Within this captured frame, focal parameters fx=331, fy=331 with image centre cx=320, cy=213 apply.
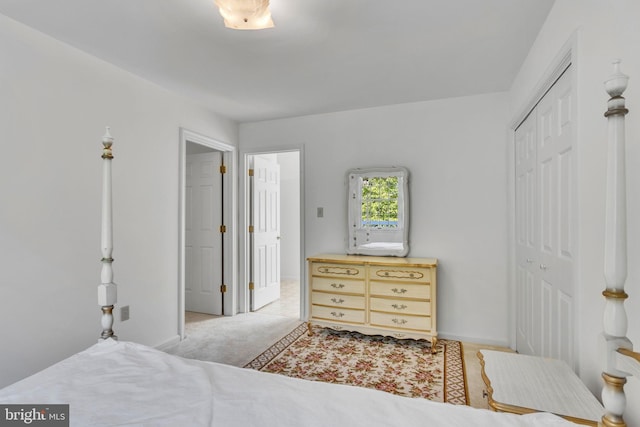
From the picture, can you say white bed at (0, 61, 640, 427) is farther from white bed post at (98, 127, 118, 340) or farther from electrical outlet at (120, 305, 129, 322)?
electrical outlet at (120, 305, 129, 322)

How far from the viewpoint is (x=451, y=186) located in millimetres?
3443

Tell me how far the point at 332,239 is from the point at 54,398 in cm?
301

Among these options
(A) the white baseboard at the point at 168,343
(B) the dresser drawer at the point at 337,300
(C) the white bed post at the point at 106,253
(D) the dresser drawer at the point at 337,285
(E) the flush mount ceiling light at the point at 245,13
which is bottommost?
(A) the white baseboard at the point at 168,343

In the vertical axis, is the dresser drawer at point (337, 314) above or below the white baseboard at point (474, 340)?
above

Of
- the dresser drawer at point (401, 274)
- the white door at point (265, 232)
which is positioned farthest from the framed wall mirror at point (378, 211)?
the white door at point (265, 232)

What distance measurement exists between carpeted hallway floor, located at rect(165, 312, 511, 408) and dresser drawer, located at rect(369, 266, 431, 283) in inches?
31.1

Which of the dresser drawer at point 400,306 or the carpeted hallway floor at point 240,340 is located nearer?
the carpeted hallway floor at point 240,340

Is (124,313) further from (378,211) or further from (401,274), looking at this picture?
(378,211)

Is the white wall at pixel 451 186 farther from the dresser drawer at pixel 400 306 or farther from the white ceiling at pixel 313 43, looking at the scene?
the dresser drawer at pixel 400 306

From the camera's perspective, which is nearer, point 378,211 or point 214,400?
point 214,400

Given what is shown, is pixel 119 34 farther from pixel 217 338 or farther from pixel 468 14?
pixel 217 338

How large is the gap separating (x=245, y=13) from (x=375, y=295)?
2.59 metres

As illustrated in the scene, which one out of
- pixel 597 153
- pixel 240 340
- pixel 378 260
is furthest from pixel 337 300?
pixel 597 153

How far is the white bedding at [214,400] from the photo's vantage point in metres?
0.99
